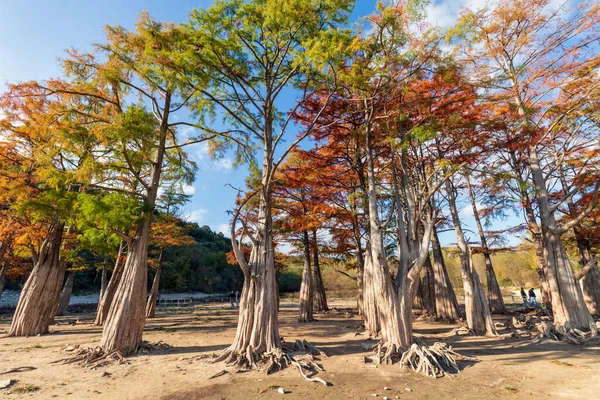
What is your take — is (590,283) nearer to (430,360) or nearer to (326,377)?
(430,360)

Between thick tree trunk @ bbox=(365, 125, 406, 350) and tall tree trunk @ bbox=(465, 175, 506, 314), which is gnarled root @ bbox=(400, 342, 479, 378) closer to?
thick tree trunk @ bbox=(365, 125, 406, 350)

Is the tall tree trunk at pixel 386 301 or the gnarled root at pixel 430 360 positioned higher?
the tall tree trunk at pixel 386 301

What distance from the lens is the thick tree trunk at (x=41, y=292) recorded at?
1092cm

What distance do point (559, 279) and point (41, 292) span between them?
69.8 ft

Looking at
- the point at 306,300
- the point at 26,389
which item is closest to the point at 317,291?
the point at 306,300

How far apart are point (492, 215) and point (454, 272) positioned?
2685cm

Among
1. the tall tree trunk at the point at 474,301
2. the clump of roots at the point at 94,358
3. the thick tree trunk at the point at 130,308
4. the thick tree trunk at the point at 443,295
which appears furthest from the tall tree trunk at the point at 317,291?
the clump of roots at the point at 94,358

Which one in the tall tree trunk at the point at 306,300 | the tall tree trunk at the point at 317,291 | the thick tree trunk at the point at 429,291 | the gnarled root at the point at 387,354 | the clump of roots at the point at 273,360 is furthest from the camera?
the tall tree trunk at the point at 317,291

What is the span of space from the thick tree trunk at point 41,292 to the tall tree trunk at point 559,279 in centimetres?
2072

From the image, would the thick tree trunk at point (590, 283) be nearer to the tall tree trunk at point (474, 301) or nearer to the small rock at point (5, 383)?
the tall tree trunk at point (474, 301)

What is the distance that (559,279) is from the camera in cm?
1082

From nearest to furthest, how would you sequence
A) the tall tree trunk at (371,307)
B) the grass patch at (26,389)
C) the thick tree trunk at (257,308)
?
1. the grass patch at (26,389)
2. the thick tree trunk at (257,308)
3. the tall tree trunk at (371,307)

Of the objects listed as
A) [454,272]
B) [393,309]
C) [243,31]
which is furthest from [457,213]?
[454,272]

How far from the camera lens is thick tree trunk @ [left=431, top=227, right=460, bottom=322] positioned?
586 inches
